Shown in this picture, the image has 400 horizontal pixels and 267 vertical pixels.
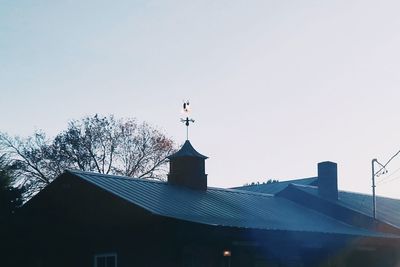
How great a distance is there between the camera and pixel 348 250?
28281mm

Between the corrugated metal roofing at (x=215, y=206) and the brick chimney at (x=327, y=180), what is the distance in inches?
146

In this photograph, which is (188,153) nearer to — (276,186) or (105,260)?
(105,260)

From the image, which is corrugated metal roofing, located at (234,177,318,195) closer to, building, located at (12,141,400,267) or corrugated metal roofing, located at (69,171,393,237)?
building, located at (12,141,400,267)

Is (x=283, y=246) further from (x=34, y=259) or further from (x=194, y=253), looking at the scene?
(x=34, y=259)

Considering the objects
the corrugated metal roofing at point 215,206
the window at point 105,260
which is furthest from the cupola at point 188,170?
the window at point 105,260

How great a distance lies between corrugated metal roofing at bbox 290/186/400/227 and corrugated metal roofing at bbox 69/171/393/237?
2781 millimetres

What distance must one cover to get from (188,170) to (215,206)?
328 centimetres

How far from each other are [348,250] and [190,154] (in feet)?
25.6

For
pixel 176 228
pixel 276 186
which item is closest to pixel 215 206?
pixel 176 228

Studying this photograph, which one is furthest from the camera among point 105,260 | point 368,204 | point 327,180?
point 368,204

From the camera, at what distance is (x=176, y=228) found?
66.9ft

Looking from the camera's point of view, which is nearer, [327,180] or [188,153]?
[188,153]

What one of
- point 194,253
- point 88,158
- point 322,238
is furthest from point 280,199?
point 88,158

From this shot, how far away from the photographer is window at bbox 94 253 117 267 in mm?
21922
